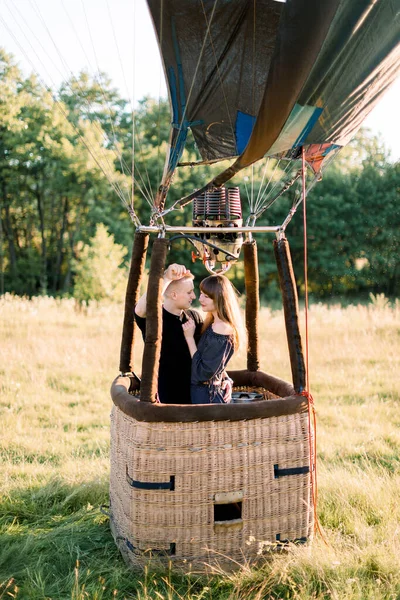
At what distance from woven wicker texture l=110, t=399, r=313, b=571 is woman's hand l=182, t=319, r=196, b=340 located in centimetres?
50

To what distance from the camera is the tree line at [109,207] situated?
2111 cm

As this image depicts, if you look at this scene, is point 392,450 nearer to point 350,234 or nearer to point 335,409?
point 335,409

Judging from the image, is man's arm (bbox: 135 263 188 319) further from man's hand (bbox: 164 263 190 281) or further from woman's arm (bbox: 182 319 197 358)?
woman's arm (bbox: 182 319 197 358)

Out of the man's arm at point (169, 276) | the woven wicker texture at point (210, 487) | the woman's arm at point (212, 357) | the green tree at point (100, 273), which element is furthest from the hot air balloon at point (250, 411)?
the green tree at point (100, 273)

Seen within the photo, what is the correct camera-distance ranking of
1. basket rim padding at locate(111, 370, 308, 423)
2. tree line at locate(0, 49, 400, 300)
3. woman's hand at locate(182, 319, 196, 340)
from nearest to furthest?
1. basket rim padding at locate(111, 370, 308, 423)
2. woman's hand at locate(182, 319, 196, 340)
3. tree line at locate(0, 49, 400, 300)

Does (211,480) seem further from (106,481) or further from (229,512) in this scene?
(106,481)

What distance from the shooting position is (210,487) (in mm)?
2307

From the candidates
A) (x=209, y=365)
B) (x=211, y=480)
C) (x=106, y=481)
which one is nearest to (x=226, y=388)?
(x=209, y=365)

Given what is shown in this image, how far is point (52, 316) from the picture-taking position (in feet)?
30.5

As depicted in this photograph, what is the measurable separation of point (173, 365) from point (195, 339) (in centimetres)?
19

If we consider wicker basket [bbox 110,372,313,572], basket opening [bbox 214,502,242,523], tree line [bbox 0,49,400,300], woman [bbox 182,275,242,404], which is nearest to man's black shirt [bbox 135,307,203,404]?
woman [bbox 182,275,242,404]

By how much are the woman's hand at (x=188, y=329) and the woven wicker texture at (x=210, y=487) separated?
1.63 ft

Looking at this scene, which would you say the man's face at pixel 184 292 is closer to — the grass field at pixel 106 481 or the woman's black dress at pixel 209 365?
the woman's black dress at pixel 209 365

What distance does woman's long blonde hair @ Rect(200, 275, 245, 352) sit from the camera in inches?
102
